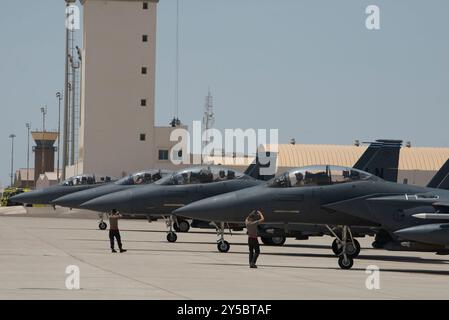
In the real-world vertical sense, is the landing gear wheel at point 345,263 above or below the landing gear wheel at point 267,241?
below

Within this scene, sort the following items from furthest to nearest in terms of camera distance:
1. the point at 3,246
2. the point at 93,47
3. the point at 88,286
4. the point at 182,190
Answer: the point at 93,47 → the point at 182,190 → the point at 3,246 → the point at 88,286

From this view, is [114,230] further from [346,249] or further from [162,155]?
[162,155]

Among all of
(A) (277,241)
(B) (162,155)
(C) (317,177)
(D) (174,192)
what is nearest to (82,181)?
(D) (174,192)

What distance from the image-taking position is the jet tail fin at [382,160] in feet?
108

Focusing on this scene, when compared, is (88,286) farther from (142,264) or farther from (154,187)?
(154,187)

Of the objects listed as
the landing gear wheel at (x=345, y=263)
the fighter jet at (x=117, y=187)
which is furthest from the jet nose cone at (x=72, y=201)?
the landing gear wheel at (x=345, y=263)

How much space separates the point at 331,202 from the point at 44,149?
152 meters

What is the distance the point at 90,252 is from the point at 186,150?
56.2 m

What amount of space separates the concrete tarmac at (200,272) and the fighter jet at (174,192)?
50.4 inches

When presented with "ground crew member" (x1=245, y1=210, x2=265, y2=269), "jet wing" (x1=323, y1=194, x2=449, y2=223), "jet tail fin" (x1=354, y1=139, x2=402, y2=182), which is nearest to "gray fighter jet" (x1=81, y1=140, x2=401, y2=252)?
"jet tail fin" (x1=354, y1=139, x2=402, y2=182)

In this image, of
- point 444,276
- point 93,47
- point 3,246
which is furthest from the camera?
point 93,47

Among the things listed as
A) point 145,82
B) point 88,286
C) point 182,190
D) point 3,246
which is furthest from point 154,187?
point 145,82

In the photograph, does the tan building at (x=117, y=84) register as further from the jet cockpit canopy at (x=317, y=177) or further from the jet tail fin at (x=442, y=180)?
the jet cockpit canopy at (x=317, y=177)

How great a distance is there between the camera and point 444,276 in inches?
891
